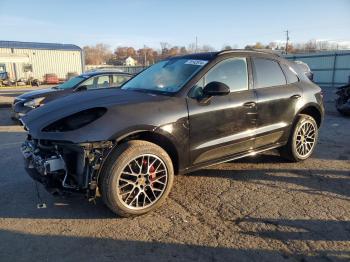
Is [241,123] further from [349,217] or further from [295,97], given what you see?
[349,217]

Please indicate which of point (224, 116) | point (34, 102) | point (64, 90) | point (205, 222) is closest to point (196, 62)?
point (224, 116)

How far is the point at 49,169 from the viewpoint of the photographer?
3.48 metres

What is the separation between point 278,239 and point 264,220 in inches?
15.2

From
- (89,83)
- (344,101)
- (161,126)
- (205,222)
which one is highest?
(89,83)

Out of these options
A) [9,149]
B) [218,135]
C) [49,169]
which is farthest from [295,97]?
[9,149]

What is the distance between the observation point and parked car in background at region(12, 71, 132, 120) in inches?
357

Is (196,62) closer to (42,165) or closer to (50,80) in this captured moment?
(42,165)

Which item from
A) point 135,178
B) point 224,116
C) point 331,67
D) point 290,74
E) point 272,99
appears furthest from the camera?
point 331,67

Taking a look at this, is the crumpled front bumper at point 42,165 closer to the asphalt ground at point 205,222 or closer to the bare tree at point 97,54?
the asphalt ground at point 205,222

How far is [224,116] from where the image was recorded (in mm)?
4293

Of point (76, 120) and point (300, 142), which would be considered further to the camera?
point (300, 142)

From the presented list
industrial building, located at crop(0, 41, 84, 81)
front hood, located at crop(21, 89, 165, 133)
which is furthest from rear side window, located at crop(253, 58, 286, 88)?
industrial building, located at crop(0, 41, 84, 81)

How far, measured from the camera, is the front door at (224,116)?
410cm

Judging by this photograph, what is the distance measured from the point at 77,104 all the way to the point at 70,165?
2.31ft
